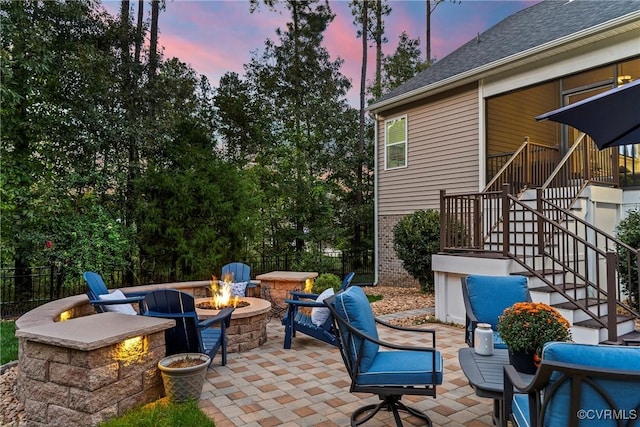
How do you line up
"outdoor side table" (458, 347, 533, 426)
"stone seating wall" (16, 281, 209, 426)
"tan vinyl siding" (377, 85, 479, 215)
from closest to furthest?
1. "outdoor side table" (458, 347, 533, 426)
2. "stone seating wall" (16, 281, 209, 426)
3. "tan vinyl siding" (377, 85, 479, 215)

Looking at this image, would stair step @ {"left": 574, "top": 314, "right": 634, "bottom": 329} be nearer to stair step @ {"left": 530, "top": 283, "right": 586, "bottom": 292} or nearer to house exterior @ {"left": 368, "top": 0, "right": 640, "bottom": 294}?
stair step @ {"left": 530, "top": 283, "right": 586, "bottom": 292}

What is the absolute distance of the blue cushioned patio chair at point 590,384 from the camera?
1.57 meters

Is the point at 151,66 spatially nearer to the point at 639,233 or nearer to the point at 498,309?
the point at 498,309

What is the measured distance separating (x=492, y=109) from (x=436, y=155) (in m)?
1.62

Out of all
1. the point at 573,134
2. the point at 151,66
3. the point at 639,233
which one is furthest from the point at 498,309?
the point at 151,66

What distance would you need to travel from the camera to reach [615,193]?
7000 mm

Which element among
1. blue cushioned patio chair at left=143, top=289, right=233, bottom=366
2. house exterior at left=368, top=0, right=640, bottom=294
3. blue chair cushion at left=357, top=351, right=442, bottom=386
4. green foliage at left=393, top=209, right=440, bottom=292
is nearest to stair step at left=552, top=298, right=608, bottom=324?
house exterior at left=368, top=0, right=640, bottom=294

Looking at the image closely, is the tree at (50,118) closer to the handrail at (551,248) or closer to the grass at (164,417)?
the grass at (164,417)

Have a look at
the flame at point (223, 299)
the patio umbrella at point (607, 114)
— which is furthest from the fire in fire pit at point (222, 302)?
the patio umbrella at point (607, 114)

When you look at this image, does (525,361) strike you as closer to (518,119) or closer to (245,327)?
(245,327)

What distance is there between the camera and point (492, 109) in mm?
9195

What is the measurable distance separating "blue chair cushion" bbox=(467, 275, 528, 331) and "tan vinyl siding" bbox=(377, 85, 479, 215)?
512cm

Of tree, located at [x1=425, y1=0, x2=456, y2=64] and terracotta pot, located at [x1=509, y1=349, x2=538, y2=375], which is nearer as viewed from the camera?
terracotta pot, located at [x1=509, y1=349, x2=538, y2=375]

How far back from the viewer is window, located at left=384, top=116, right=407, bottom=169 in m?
10.6
